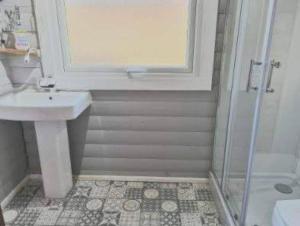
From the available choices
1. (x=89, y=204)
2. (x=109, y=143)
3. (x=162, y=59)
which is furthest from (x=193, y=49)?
(x=89, y=204)

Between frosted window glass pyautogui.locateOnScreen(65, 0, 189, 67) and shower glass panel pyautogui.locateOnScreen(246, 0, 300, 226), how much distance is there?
0.77 m

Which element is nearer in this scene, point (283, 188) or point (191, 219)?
point (191, 219)

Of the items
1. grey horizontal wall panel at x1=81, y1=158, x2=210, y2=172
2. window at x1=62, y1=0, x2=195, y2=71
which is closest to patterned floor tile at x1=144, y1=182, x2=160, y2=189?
grey horizontal wall panel at x1=81, y1=158, x2=210, y2=172

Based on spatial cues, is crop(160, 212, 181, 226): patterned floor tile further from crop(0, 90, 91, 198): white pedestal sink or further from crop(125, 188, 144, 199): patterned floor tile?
crop(0, 90, 91, 198): white pedestal sink

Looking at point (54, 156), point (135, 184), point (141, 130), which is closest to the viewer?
point (54, 156)

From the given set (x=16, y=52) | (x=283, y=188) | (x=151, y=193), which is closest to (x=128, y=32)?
(x=16, y=52)

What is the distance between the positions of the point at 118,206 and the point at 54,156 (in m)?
0.67

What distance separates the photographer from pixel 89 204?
2.08 meters

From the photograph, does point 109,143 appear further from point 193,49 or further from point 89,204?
point 193,49

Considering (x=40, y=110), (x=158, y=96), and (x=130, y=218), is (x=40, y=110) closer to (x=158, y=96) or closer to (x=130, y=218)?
(x=158, y=96)

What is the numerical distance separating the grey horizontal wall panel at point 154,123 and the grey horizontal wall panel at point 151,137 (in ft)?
0.13

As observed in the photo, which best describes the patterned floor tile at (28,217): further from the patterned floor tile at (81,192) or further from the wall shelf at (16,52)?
the wall shelf at (16,52)

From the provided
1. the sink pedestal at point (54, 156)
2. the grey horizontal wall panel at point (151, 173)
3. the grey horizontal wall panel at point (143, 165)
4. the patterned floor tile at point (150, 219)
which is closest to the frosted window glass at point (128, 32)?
the sink pedestal at point (54, 156)

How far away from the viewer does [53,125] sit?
76.7 inches
